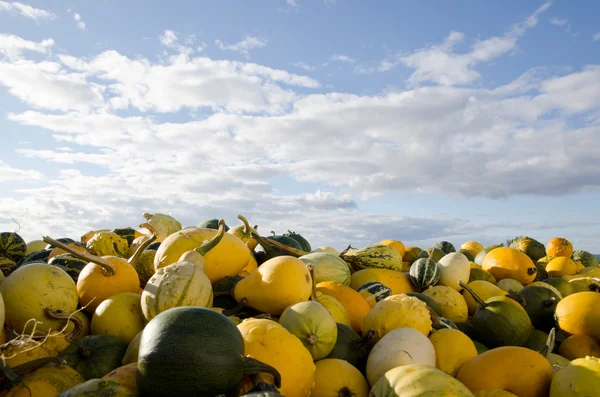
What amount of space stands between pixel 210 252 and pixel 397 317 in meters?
1.61

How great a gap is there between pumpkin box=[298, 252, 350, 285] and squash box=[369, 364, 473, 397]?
7.12 feet

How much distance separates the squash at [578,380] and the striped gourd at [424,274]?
2.50m

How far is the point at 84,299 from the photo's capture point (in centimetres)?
360

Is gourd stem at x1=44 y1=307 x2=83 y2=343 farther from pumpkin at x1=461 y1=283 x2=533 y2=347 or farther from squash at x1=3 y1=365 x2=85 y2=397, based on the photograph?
pumpkin at x1=461 y1=283 x2=533 y2=347

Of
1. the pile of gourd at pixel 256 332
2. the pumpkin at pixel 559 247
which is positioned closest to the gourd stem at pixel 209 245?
the pile of gourd at pixel 256 332

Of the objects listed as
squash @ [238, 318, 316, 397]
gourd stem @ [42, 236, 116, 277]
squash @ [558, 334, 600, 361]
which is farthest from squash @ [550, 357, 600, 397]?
gourd stem @ [42, 236, 116, 277]

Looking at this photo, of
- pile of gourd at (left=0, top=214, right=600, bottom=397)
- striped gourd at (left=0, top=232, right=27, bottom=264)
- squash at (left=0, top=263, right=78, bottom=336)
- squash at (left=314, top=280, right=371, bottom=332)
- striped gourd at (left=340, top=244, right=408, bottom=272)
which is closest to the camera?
pile of gourd at (left=0, top=214, right=600, bottom=397)

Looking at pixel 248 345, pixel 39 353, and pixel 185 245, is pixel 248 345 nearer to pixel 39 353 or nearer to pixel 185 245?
pixel 39 353

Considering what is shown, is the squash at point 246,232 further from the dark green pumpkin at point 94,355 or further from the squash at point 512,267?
the squash at point 512,267

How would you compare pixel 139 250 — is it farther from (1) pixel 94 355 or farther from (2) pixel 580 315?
(2) pixel 580 315

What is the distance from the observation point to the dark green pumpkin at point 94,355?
287cm

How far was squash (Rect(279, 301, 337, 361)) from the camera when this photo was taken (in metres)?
2.96

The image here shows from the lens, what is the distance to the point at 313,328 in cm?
297

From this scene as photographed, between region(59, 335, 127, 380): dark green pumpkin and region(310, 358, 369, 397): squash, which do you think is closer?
region(310, 358, 369, 397): squash
